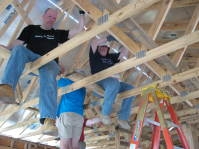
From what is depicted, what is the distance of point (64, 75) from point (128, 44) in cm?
134

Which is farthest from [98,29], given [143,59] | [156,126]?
[156,126]

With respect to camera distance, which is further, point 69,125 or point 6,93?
point 69,125

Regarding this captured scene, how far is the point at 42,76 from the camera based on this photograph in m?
4.38

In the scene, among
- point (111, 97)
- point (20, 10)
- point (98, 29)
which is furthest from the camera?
point (20, 10)

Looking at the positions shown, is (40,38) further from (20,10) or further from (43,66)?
(20,10)

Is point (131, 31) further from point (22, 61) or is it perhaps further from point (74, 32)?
point (22, 61)

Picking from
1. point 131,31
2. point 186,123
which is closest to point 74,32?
point 131,31

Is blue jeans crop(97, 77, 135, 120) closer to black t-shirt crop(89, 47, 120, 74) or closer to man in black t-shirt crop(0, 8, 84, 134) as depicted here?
black t-shirt crop(89, 47, 120, 74)

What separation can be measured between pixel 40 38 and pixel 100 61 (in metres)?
1.22

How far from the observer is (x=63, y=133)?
14.3 feet

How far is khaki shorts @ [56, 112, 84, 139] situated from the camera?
4375 mm

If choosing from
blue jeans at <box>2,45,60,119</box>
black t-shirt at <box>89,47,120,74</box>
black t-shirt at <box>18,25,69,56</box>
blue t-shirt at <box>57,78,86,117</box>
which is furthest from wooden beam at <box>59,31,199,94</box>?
black t-shirt at <box>18,25,69,56</box>

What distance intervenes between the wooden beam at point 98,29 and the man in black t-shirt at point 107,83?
1.18m

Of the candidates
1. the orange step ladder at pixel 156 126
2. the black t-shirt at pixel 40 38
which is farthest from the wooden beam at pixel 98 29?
the orange step ladder at pixel 156 126
